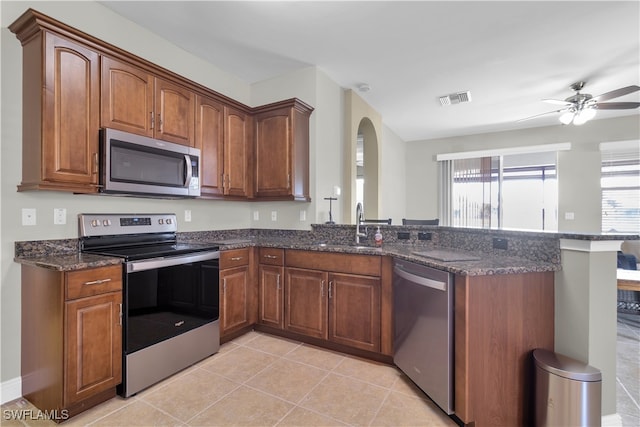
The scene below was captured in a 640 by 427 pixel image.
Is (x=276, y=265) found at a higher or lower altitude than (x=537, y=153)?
lower

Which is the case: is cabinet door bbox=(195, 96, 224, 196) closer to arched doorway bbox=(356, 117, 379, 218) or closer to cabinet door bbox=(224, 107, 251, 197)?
cabinet door bbox=(224, 107, 251, 197)

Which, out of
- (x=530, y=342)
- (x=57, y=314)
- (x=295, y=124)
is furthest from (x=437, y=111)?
(x=57, y=314)

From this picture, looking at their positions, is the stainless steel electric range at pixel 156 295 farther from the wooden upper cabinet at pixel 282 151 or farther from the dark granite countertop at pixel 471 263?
the dark granite countertop at pixel 471 263

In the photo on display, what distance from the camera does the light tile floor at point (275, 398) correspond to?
171 centimetres

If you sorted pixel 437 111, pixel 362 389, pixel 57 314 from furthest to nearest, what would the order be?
pixel 437 111 → pixel 362 389 → pixel 57 314

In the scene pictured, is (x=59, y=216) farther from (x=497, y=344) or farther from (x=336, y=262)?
(x=497, y=344)

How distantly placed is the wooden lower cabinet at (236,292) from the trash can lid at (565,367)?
7.51 feet

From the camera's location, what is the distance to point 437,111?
4715 mm

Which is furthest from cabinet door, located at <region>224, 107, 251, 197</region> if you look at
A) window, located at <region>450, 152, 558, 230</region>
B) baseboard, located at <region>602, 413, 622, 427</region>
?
window, located at <region>450, 152, 558, 230</region>

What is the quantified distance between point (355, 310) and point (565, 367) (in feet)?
4.43

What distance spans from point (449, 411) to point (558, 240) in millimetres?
1190

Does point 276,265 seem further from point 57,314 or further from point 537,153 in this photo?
point 537,153

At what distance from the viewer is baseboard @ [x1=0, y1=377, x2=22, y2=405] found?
1.83m

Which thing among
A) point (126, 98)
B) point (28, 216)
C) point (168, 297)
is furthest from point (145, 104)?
point (168, 297)
